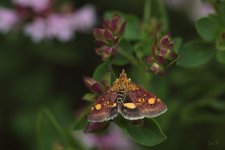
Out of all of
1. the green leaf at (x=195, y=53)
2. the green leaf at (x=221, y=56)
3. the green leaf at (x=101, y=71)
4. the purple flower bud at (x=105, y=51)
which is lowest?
the green leaf at (x=195, y=53)

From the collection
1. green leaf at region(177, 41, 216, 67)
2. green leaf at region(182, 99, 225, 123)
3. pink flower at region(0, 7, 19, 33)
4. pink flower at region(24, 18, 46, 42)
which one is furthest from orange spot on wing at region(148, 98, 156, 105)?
pink flower at region(0, 7, 19, 33)

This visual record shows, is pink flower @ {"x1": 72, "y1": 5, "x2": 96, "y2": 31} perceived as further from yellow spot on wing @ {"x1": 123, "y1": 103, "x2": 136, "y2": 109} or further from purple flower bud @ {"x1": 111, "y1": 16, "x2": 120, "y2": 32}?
yellow spot on wing @ {"x1": 123, "y1": 103, "x2": 136, "y2": 109}

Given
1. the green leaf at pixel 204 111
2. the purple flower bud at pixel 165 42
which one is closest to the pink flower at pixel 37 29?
the green leaf at pixel 204 111

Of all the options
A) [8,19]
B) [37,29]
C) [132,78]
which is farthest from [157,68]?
[8,19]

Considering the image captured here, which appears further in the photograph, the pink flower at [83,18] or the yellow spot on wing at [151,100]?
the pink flower at [83,18]

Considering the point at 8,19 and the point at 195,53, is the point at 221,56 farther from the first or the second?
the point at 8,19

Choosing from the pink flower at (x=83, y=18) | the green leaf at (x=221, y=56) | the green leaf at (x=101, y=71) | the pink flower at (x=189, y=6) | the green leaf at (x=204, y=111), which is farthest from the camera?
the pink flower at (x=189, y=6)

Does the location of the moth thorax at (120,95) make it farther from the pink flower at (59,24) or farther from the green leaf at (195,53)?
the pink flower at (59,24)
